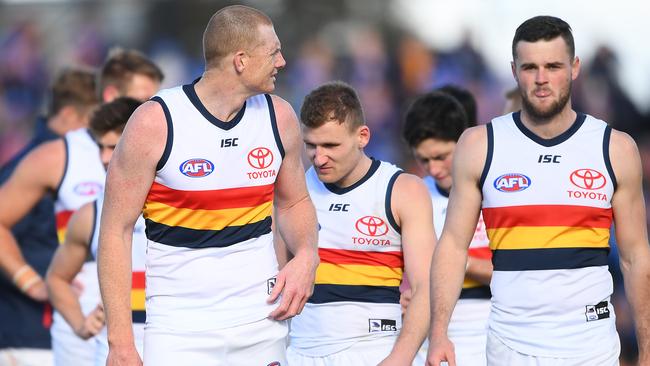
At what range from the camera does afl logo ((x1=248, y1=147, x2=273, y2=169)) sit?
630 cm

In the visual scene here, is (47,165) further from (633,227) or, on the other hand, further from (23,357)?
(633,227)

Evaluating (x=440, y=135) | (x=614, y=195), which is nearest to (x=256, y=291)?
(x=614, y=195)

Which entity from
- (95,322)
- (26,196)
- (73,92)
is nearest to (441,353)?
(95,322)

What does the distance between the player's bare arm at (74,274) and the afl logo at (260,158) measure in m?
1.89

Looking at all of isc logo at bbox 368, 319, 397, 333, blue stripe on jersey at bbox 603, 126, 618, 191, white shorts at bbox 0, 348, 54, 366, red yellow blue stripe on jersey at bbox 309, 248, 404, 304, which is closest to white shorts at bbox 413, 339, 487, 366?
isc logo at bbox 368, 319, 397, 333

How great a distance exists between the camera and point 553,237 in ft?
21.7

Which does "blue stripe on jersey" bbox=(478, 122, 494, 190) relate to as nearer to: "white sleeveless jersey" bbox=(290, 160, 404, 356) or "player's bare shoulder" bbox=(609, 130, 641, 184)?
"player's bare shoulder" bbox=(609, 130, 641, 184)

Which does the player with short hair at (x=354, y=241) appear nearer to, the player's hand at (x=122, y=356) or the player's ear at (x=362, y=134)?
the player's ear at (x=362, y=134)

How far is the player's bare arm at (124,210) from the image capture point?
6004mm

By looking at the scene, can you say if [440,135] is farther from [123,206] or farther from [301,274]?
[123,206]

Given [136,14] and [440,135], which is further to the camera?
[136,14]

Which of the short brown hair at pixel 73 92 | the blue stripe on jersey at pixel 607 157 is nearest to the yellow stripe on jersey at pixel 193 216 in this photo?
the blue stripe on jersey at pixel 607 157

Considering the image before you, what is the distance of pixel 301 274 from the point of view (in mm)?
6480

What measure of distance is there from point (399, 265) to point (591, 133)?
1435 mm
